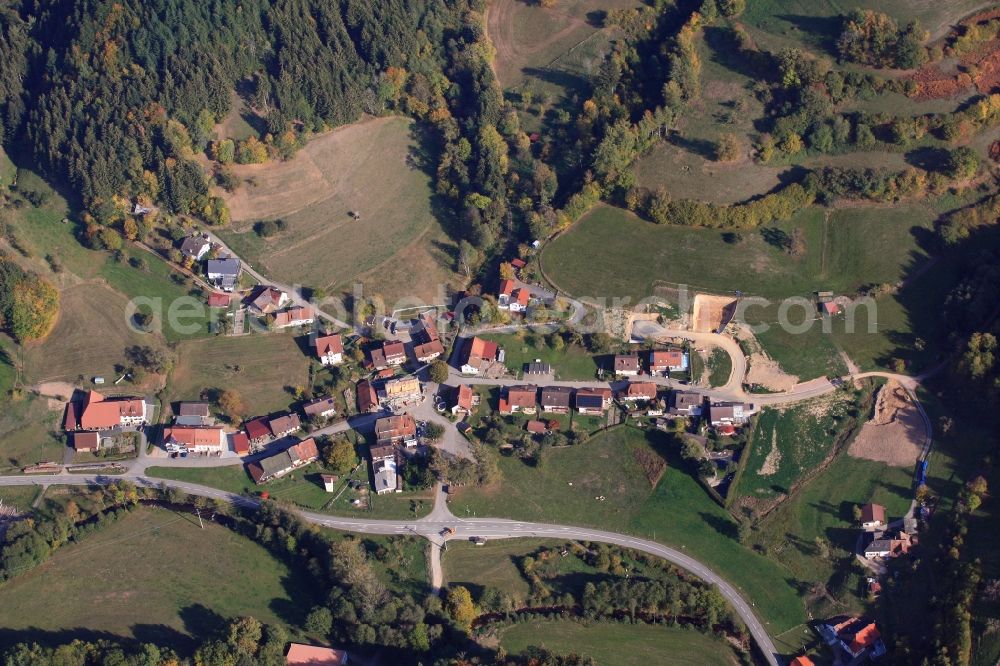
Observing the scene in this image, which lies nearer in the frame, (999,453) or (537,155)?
(999,453)

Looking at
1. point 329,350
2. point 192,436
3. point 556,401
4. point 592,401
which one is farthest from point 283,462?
point 592,401

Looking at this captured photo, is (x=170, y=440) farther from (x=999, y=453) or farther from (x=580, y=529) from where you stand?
(x=999, y=453)

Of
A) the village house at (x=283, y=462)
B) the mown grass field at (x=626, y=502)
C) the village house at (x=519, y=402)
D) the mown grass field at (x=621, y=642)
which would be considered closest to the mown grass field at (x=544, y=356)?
the village house at (x=519, y=402)

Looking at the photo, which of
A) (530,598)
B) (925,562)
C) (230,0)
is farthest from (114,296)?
(925,562)

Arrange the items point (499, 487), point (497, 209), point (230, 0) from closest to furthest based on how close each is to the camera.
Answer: point (499, 487)
point (497, 209)
point (230, 0)

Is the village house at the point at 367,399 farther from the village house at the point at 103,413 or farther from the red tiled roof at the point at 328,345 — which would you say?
the village house at the point at 103,413

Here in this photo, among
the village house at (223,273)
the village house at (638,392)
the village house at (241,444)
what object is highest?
the village house at (223,273)
